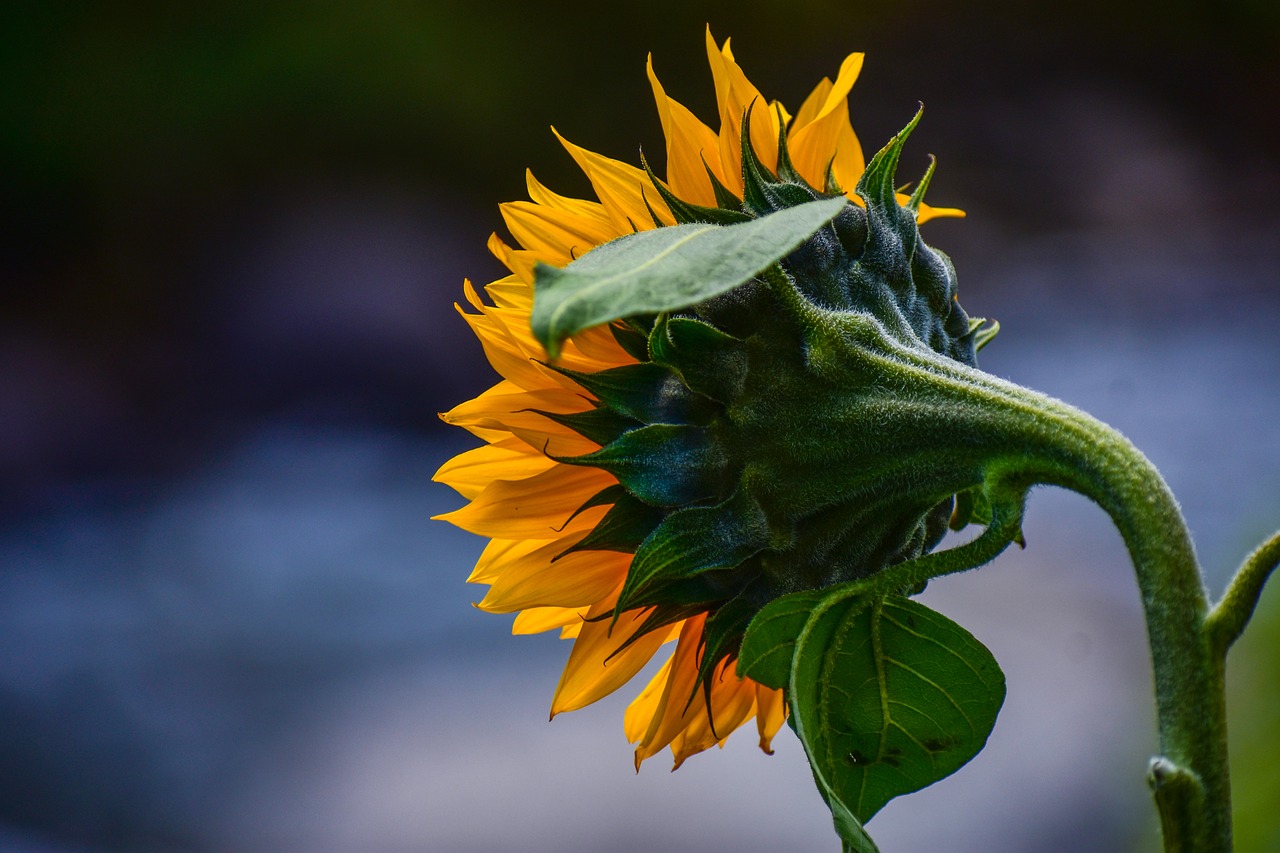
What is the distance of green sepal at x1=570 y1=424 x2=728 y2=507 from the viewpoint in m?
0.47

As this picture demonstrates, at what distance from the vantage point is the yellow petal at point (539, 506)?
53cm

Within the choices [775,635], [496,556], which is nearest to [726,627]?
[775,635]

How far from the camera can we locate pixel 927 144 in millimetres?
2994

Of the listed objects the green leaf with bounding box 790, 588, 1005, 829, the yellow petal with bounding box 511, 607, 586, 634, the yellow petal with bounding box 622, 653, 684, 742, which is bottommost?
the green leaf with bounding box 790, 588, 1005, 829

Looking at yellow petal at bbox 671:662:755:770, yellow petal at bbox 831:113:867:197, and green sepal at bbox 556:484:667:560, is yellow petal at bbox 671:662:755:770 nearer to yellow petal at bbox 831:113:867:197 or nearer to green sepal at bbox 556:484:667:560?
green sepal at bbox 556:484:667:560

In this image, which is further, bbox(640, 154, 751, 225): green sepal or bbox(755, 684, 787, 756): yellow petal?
bbox(755, 684, 787, 756): yellow petal

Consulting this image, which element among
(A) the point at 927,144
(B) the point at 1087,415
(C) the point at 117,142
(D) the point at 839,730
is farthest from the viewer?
(A) the point at 927,144

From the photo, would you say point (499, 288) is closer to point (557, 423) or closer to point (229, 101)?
point (557, 423)

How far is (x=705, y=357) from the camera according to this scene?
464 millimetres

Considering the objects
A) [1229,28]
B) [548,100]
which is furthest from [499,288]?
[1229,28]

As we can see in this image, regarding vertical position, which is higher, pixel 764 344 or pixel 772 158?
pixel 772 158

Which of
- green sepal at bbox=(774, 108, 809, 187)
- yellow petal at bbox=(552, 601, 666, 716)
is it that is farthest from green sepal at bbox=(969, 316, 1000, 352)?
yellow petal at bbox=(552, 601, 666, 716)

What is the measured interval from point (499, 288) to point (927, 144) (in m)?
2.64

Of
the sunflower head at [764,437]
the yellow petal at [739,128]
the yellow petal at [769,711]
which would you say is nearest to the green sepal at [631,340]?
the sunflower head at [764,437]
